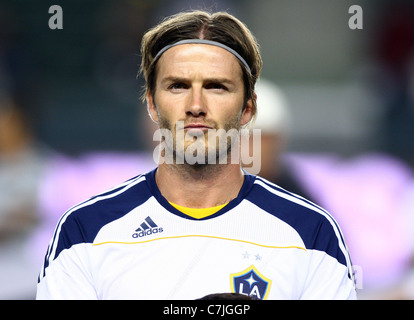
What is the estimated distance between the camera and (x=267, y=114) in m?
5.84

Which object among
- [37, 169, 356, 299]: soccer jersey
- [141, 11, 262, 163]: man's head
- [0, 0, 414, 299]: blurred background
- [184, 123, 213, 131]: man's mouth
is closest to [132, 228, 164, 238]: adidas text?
[37, 169, 356, 299]: soccer jersey

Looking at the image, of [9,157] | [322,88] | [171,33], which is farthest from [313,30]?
[171,33]

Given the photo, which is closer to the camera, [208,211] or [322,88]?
[208,211]

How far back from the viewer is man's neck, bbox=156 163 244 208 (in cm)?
320

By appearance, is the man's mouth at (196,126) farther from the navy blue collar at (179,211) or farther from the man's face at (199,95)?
the navy blue collar at (179,211)

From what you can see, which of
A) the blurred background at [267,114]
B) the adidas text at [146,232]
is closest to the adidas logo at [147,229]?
the adidas text at [146,232]

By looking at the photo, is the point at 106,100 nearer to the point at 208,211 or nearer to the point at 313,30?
the point at 313,30

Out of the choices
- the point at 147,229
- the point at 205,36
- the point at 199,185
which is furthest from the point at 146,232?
the point at 205,36

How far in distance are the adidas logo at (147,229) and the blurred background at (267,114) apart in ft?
7.52

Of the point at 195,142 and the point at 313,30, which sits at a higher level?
the point at 313,30

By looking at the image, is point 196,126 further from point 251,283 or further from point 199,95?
point 251,283

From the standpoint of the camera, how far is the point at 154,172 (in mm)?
3383

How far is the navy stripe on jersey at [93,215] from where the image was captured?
10.3ft
